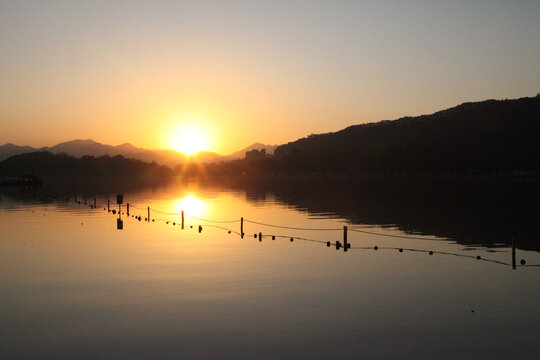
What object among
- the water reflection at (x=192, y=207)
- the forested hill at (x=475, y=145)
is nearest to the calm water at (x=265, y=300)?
the water reflection at (x=192, y=207)

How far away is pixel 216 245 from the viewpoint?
94.1ft

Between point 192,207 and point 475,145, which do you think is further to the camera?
point 475,145

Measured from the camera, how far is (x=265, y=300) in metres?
16.3

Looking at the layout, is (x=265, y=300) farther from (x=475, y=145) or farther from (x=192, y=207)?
(x=475, y=145)

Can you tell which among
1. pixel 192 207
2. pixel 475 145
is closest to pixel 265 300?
pixel 192 207

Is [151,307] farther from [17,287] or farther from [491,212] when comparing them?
[491,212]

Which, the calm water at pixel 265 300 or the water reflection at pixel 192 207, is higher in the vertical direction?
the calm water at pixel 265 300

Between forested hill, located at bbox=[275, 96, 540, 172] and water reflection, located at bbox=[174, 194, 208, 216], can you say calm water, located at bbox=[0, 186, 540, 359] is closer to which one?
water reflection, located at bbox=[174, 194, 208, 216]

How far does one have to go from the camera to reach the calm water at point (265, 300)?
40.5 ft

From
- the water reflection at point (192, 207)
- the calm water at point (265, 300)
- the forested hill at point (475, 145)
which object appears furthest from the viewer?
the forested hill at point (475, 145)

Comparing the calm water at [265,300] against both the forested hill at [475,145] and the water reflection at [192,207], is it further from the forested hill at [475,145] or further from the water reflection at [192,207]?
the forested hill at [475,145]

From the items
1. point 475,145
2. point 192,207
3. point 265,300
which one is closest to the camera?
point 265,300

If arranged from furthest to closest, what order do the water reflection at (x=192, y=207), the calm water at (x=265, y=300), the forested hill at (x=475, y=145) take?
the forested hill at (x=475, y=145)
the water reflection at (x=192, y=207)
the calm water at (x=265, y=300)

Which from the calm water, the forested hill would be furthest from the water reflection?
the forested hill
